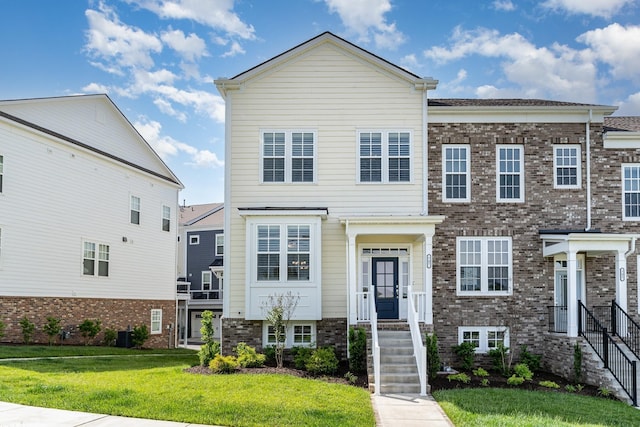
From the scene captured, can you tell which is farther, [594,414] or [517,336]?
[517,336]

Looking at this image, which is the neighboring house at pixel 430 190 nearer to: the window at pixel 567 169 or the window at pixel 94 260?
the window at pixel 567 169

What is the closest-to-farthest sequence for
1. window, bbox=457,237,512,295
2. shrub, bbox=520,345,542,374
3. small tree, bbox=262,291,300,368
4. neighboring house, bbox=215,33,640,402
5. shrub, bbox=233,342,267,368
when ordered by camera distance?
shrub, bbox=233,342,267,368 < small tree, bbox=262,291,300,368 < shrub, bbox=520,345,542,374 < neighboring house, bbox=215,33,640,402 < window, bbox=457,237,512,295

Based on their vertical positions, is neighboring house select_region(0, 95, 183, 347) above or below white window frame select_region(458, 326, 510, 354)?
above

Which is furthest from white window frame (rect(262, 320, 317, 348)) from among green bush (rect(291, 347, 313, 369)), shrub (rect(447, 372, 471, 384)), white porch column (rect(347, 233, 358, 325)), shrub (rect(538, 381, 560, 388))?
shrub (rect(538, 381, 560, 388))

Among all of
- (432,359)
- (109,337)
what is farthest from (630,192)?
(109,337)

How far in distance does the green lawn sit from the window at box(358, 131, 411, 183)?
6.74 metres

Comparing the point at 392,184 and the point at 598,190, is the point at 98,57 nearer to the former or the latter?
the point at 392,184

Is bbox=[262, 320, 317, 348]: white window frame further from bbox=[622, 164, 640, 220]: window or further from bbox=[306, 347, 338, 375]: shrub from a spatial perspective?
bbox=[622, 164, 640, 220]: window

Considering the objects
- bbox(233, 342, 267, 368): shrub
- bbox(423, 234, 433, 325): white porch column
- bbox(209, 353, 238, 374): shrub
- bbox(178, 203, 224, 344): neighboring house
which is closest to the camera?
bbox(209, 353, 238, 374): shrub

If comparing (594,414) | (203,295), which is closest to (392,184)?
(594,414)

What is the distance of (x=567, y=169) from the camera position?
1877 cm

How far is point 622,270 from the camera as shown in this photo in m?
17.3

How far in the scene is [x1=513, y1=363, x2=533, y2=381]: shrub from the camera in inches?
626

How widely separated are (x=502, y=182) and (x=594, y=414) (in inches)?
325
